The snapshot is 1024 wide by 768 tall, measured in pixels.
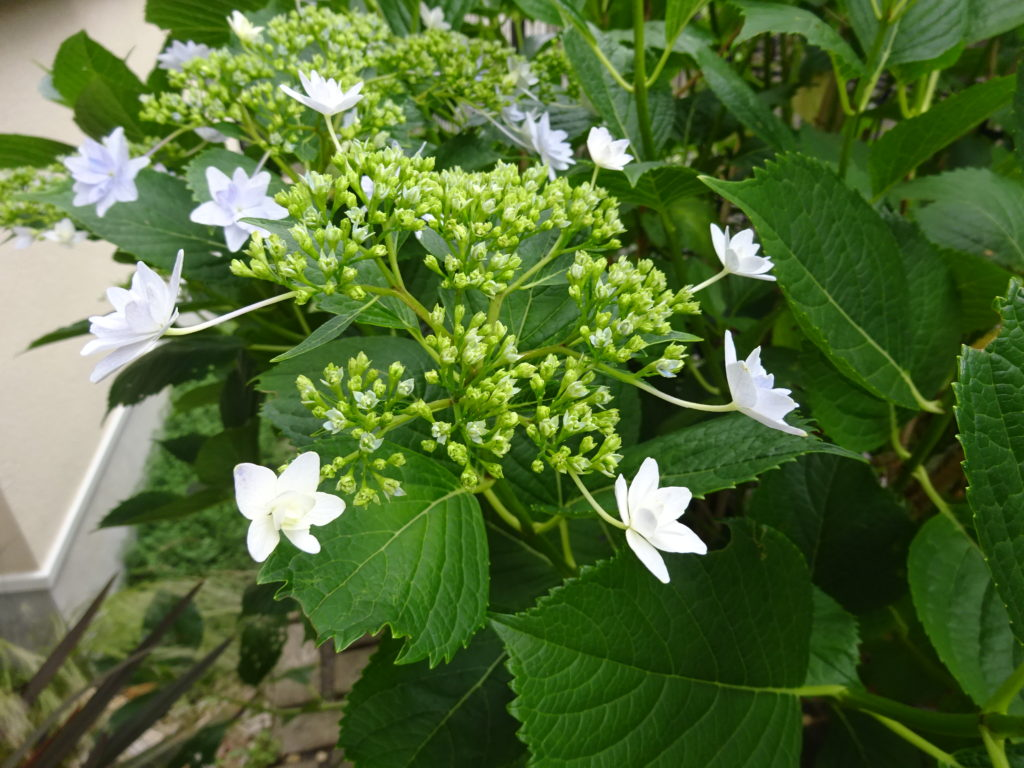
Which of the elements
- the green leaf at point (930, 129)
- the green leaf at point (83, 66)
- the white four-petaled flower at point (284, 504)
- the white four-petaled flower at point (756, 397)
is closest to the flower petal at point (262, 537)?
the white four-petaled flower at point (284, 504)

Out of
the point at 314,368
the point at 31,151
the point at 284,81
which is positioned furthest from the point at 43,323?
the point at 314,368

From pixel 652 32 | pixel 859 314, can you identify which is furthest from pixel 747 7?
pixel 859 314

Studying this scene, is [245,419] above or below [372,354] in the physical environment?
below

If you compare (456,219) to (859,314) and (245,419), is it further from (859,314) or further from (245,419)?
(245,419)

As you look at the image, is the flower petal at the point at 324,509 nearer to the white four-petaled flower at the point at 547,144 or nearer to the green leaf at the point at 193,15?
the white four-petaled flower at the point at 547,144

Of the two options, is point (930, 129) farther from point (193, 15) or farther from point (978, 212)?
point (193, 15)

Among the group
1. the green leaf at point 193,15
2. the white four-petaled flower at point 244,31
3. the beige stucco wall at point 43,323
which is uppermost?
the green leaf at point 193,15
